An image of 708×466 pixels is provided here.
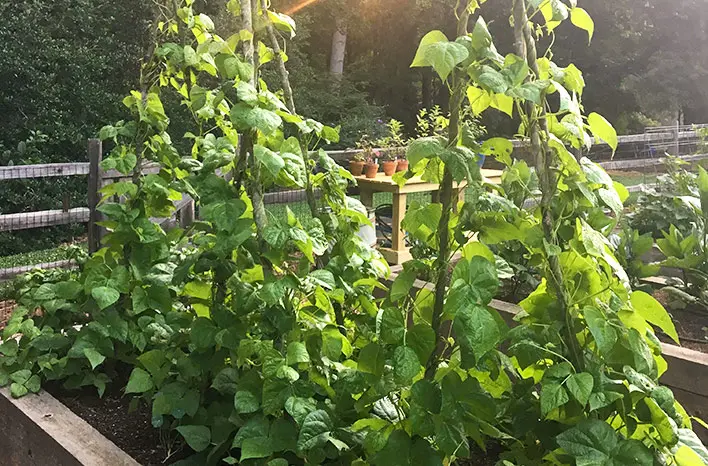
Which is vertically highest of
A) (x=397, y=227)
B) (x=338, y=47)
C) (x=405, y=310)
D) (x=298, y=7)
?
(x=298, y=7)

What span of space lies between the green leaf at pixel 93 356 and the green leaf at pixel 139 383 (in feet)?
0.97

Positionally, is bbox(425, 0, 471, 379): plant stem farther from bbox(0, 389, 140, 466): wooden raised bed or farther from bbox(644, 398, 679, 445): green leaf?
bbox(0, 389, 140, 466): wooden raised bed

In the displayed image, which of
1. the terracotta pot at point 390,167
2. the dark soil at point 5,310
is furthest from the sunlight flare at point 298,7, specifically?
the dark soil at point 5,310

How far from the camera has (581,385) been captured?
4.38 feet

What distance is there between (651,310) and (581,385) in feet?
0.92

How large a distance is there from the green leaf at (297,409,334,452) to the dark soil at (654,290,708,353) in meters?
2.20

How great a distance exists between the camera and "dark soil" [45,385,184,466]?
2.19 m

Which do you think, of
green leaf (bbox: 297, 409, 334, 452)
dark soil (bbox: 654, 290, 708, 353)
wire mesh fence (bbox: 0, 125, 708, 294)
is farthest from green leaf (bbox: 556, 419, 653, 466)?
dark soil (bbox: 654, 290, 708, 353)

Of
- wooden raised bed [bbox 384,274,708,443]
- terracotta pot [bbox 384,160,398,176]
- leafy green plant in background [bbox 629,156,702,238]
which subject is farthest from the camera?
terracotta pot [bbox 384,160,398,176]

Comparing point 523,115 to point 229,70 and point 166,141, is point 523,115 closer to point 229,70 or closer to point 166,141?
point 229,70

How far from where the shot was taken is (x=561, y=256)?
4.88 feet

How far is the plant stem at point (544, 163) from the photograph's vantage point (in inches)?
56.9

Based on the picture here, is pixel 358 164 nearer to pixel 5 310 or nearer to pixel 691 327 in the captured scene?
pixel 5 310

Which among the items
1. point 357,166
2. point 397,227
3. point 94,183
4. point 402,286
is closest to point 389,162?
point 357,166
